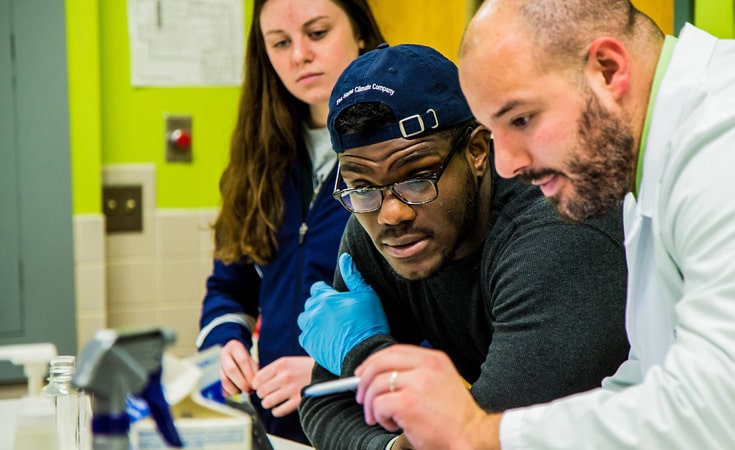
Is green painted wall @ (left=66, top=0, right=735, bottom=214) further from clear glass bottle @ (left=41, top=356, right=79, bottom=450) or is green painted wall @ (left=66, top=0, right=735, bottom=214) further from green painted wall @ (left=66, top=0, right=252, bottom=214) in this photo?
clear glass bottle @ (left=41, top=356, right=79, bottom=450)

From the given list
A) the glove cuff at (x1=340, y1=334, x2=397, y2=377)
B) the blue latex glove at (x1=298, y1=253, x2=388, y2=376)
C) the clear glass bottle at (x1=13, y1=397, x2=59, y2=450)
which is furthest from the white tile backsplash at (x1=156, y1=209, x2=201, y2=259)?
the clear glass bottle at (x1=13, y1=397, x2=59, y2=450)

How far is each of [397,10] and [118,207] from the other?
1.13 m

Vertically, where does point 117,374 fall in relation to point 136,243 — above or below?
above

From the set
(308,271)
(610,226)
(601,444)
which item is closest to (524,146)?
(610,226)

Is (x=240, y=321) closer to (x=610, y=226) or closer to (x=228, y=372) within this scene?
(x=228, y=372)

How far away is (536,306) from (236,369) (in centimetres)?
94

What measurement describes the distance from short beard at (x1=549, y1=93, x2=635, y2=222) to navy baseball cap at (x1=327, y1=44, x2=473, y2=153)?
0.30m

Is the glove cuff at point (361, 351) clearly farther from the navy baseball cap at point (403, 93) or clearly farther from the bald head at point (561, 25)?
the bald head at point (561, 25)

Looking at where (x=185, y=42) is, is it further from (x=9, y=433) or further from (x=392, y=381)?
(x=392, y=381)

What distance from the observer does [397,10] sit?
3172 millimetres

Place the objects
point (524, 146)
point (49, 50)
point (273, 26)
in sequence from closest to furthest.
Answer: point (524, 146) → point (273, 26) → point (49, 50)

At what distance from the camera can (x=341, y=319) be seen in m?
1.56

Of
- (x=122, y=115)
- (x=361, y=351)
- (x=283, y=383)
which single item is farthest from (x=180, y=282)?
(x=361, y=351)

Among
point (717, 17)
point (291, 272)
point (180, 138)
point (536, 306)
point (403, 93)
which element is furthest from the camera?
point (180, 138)
